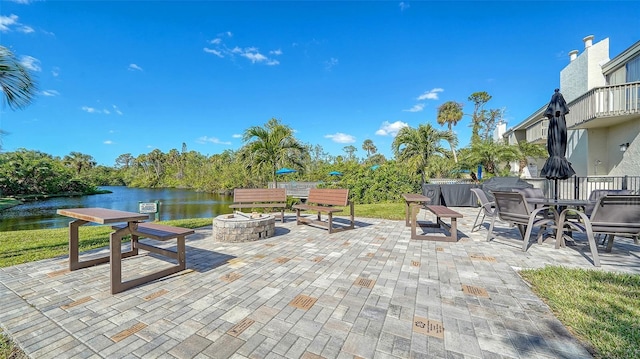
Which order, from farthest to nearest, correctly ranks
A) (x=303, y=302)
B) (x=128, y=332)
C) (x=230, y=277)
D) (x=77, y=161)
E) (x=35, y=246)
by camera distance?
(x=77, y=161)
(x=35, y=246)
(x=230, y=277)
(x=303, y=302)
(x=128, y=332)

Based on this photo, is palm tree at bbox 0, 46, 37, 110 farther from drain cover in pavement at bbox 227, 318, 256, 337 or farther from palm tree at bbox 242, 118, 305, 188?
palm tree at bbox 242, 118, 305, 188

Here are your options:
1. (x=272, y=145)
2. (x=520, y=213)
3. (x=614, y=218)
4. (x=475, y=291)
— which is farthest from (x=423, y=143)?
(x=475, y=291)

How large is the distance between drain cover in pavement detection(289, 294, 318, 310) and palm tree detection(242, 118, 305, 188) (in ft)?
25.3

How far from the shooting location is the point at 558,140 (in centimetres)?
483

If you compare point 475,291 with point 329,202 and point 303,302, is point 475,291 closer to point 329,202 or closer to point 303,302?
point 303,302

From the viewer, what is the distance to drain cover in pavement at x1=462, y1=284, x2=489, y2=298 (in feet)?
8.21

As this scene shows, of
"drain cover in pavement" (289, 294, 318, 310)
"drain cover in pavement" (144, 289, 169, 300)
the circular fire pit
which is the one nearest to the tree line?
the circular fire pit

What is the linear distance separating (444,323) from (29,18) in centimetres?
1401

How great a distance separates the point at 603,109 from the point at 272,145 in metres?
12.3

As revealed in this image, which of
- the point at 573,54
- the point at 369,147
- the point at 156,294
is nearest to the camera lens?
the point at 156,294

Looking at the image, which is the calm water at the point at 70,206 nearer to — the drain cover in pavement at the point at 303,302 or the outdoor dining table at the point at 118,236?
the outdoor dining table at the point at 118,236

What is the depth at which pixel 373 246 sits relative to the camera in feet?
14.4

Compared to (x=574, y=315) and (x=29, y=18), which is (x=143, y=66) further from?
(x=574, y=315)

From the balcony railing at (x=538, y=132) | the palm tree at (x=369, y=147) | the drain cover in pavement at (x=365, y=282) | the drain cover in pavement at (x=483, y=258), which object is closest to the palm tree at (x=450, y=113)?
the balcony railing at (x=538, y=132)
